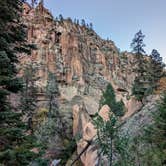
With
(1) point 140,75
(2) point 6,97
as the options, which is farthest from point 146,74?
(2) point 6,97

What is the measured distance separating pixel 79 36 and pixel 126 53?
34.7 metres

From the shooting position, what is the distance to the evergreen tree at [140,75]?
4569 cm

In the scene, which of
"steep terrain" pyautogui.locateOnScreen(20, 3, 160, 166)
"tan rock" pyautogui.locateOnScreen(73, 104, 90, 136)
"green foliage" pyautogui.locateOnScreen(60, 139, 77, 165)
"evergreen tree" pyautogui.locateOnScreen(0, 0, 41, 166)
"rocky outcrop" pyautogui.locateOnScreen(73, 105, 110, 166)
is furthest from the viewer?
"steep terrain" pyautogui.locateOnScreen(20, 3, 160, 166)

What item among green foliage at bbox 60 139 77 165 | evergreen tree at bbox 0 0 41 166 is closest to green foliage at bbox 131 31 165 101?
green foliage at bbox 60 139 77 165

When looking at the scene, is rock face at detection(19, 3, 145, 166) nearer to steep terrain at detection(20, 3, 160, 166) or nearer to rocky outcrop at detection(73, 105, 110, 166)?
steep terrain at detection(20, 3, 160, 166)

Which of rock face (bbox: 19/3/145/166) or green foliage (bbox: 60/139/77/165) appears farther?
rock face (bbox: 19/3/145/166)

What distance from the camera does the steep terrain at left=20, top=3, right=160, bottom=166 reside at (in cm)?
7753

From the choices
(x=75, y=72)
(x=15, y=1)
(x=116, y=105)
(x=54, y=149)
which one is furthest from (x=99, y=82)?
(x=15, y=1)

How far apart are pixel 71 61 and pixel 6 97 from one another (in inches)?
3212

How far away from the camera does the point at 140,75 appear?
49.2 meters

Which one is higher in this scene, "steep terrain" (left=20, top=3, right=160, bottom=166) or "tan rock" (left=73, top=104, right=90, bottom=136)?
"steep terrain" (left=20, top=3, right=160, bottom=166)

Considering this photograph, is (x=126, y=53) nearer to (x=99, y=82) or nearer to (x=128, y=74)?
(x=128, y=74)

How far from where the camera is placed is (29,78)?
59.8 m

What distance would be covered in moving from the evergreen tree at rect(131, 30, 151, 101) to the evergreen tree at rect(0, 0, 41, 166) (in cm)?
3435
